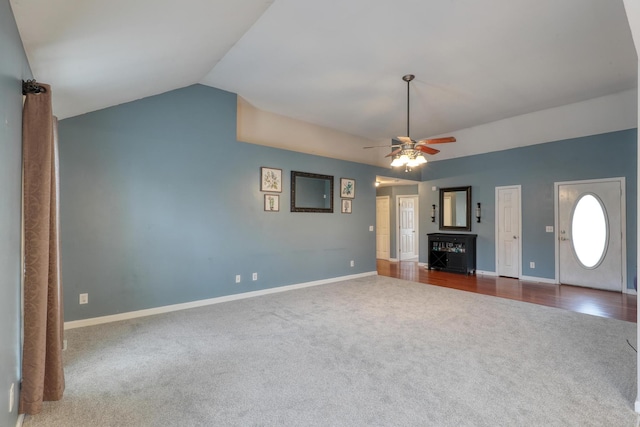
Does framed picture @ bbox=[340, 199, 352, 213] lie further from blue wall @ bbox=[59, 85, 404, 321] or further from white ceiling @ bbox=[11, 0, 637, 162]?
white ceiling @ bbox=[11, 0, 637, 162]

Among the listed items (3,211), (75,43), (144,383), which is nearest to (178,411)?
(144,383)

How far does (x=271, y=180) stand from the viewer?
516 centimetres

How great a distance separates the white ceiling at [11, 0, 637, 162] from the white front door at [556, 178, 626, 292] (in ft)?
5.63

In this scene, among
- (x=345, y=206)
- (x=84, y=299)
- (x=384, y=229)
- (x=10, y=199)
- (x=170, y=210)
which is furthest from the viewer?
(x=384, y=229)

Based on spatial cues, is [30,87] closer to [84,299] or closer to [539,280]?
[84,299]

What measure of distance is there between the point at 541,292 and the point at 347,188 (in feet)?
12.9

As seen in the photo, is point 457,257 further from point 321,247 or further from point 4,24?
point 4,24

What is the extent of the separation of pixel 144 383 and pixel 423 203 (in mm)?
7209

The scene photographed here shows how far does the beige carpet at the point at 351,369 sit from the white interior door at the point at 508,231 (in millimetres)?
2461

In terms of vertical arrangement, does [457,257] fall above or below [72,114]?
below

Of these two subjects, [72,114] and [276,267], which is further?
[276,267]

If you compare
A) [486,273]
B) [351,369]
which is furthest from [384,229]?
[351,369]

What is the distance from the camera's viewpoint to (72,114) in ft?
11.3

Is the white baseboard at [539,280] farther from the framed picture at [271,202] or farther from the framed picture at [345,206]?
the framed picture at [271,202]
